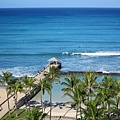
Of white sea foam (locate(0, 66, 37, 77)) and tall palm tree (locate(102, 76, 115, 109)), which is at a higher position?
tall palm tree (locate(102, 76, 115, 109))

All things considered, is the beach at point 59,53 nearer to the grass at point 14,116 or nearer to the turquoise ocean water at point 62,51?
the turquoise ocean water at point 62,51

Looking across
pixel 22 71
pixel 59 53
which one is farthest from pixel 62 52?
pixel 22 71

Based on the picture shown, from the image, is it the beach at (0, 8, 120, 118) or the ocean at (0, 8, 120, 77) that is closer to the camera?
the beach at (0, 8, 120, 118)

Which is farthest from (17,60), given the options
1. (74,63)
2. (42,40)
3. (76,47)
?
(42,40)

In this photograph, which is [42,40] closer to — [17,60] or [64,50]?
[64,50]

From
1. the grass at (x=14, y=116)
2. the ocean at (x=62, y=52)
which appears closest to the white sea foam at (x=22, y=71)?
the ocean at (x=62, y=52)

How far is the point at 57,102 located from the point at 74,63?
130 ft

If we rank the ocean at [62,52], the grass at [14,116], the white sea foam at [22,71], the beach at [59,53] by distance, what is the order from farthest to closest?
the ocean at [62,52] < the beach at [59,53] < the white sea foam at [22,71] < the grass at [14,116]

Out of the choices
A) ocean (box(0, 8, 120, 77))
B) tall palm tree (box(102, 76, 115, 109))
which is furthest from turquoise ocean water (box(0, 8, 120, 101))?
tall palm tree (box(102, 76, 115, 109))

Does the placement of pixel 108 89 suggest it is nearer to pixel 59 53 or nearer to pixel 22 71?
pixel 22 71

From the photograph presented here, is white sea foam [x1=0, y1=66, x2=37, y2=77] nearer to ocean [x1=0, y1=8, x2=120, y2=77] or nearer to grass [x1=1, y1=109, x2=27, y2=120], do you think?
ocean [x1=0, y1=8, x2=120, y2=77]

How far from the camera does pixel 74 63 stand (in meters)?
100

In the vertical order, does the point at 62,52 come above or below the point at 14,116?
above

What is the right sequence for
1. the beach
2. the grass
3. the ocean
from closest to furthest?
1. the grass
2. the beach
3. the ocean
